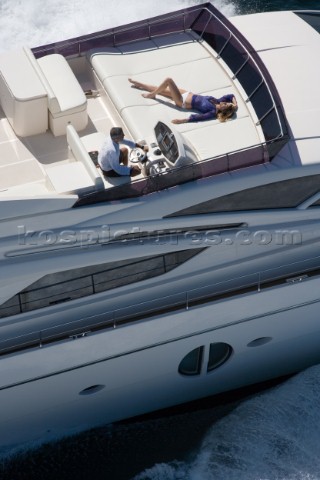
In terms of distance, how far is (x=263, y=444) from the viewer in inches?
359

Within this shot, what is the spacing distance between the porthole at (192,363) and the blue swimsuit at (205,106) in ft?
7.96

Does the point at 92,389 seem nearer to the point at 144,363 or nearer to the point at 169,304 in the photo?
the point at 144,363

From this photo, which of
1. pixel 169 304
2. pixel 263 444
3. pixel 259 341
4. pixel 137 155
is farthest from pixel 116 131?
pixel 263 444

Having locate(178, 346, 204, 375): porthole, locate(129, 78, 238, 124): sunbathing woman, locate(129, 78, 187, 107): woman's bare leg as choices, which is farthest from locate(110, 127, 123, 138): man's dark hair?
locate(178, 346, 204, 375): porthole

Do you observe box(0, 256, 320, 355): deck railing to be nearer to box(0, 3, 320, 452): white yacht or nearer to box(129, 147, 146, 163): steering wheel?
box(0, 3, 320, 452): white yacht

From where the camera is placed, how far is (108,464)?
9.20m

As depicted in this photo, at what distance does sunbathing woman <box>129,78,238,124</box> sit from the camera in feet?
27.6

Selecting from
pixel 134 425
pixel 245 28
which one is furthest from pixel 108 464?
pixel 245 28

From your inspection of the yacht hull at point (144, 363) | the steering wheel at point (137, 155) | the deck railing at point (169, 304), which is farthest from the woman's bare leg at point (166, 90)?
the yacht hull at point (144, 363)

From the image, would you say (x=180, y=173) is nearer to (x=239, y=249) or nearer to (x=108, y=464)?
(x=239, y=249)

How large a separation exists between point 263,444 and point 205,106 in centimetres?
382

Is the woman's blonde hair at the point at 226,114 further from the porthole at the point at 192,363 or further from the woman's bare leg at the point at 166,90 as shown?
the porthole at the point at 192,363

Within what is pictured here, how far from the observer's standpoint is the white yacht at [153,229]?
7.71 m

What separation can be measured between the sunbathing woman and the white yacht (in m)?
0.08
